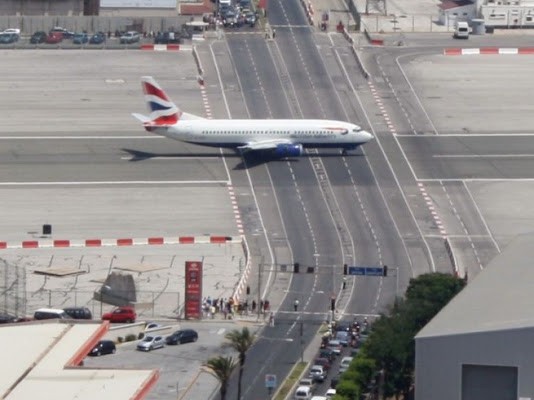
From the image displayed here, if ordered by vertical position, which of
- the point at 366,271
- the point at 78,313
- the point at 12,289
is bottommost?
the point at 78,313

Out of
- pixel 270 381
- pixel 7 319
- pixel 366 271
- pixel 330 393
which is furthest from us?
pixel 366 271

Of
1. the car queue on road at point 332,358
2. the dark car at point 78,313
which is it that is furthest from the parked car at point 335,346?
the dark car at point 78,313

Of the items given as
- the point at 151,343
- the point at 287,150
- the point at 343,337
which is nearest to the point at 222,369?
the point at 151,343

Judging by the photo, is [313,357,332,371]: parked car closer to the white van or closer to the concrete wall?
the white van

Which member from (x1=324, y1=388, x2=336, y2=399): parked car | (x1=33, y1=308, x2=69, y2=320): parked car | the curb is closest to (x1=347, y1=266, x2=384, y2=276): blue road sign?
the curb

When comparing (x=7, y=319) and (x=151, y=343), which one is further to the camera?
(x=7, y=319)

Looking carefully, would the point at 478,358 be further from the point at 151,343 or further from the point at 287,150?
the point at 287,150

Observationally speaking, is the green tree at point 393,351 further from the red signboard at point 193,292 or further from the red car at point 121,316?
the red car at point 121,316

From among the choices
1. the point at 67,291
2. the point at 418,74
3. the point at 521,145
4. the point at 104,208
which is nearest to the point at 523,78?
the point at 418,74
